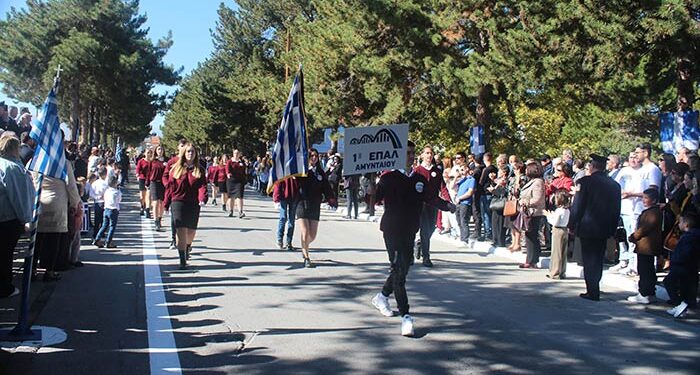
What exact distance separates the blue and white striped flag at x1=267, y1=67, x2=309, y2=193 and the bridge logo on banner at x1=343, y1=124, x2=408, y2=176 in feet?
7.08

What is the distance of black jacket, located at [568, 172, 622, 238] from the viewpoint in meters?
8.82

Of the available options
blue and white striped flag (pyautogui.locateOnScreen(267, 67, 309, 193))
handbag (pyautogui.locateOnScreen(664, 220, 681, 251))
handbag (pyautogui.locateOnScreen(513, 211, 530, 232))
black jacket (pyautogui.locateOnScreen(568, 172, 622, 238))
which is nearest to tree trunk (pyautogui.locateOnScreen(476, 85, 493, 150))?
handbag (pyautogui.locateOnScreen(513, 211, 530, 232))

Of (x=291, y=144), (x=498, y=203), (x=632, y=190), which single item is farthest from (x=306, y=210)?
(x=632, y=190)

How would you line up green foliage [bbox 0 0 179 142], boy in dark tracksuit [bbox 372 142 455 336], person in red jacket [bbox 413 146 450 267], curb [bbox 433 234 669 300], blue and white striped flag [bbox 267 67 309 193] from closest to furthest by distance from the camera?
boy in dark tracksuit [bbox 372 142 455 336]
blue and white striped flag [bbox 267 67 309 193]
curb [bbox 433 234 669 300]
person in red jacket [bbox 413 146 450 267]
green foliage [bbox 0 0 179 142]

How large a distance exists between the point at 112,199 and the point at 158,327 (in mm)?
6231

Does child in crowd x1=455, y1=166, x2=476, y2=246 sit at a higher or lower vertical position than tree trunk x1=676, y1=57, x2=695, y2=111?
lower

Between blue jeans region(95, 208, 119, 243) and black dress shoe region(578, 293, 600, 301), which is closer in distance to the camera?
black dress shoe region(578, 293, 600, 301)

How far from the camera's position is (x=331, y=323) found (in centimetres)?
722

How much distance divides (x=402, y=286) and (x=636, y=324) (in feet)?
9.19

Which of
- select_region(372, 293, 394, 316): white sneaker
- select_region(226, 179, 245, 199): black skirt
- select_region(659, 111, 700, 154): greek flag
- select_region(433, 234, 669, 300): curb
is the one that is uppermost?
select_region(659, 111, 700, 154): greek flag

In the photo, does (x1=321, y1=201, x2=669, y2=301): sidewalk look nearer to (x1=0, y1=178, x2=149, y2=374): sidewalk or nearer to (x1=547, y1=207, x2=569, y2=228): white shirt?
(x1=547, y1=207, x2=569, y2=228): white shirt

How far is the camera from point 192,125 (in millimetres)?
73875

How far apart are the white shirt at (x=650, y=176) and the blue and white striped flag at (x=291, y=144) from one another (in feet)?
18.0

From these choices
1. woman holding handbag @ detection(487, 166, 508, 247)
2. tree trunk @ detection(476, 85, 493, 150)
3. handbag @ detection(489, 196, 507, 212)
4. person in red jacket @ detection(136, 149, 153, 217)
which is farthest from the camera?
tree trunk @ detection(476, 85, 493, 150)
